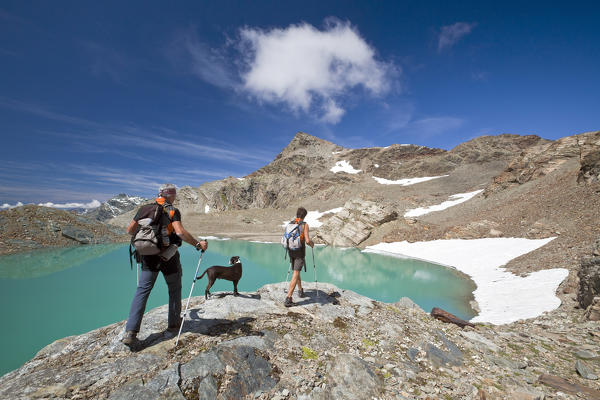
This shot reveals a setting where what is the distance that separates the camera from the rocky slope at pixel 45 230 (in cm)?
2891

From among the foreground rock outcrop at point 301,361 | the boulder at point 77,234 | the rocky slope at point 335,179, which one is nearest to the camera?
the foreground rock outcrop at point 301,361

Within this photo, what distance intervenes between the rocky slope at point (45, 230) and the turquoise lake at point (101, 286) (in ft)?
8.32

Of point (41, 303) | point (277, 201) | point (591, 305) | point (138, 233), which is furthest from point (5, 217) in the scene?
point (277, 201)

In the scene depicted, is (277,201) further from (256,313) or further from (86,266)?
(256,313)

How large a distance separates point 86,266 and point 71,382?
26.7 meters

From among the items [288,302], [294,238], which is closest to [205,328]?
[288,302]

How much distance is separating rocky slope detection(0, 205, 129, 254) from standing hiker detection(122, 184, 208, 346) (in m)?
36.3

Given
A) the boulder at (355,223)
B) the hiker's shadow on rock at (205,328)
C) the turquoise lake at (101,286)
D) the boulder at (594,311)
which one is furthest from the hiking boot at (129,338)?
the boulder at (355,223)

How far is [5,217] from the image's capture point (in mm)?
31062

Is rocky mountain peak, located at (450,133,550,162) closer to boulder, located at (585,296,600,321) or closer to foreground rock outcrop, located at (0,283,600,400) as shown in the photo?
boulder, located at (585,296,600,321)

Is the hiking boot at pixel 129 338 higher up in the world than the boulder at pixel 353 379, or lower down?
higher up

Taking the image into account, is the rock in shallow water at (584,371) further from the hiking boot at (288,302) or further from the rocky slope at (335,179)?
the rocky slope at (335,179)

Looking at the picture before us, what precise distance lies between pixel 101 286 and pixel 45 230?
83.6ft

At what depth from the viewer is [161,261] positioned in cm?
456
